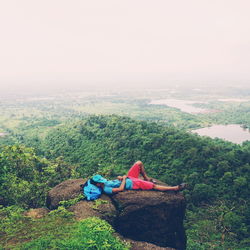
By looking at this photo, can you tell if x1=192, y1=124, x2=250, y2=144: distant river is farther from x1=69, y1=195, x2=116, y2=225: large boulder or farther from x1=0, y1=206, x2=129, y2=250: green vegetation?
x1=0, y1=206, x2=129, y2=250: green vegetation

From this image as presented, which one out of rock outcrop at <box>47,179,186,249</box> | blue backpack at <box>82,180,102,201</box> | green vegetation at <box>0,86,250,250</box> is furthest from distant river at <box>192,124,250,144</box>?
blue backpack at <box>82,180,102,201</box>

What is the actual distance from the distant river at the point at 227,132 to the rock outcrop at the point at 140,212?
4135 centimetres

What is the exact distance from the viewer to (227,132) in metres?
57.4

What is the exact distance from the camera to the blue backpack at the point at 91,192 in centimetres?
1103

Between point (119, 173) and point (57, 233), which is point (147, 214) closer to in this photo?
point (57, 233)

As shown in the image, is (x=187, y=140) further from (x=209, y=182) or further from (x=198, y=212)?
(x=198, y=212)

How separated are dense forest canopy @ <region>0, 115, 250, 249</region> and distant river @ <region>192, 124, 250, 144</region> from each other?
23611 mm

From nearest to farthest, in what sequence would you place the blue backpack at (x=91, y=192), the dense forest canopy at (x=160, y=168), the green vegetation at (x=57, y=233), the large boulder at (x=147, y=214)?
the green vegetation at (x=57, y=233)
the large boulder at (x=147, y=214)
the blue backpack at (x=91, y=192)
the dense forest canopy at (x=160, y=168)

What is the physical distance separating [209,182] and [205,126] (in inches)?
1731

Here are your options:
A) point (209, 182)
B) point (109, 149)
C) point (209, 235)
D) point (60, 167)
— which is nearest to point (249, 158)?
point (209, 182)

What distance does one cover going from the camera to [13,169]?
63.5 ft

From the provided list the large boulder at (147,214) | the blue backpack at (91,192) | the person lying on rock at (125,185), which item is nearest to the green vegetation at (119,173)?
the blue backpack at (91,192)

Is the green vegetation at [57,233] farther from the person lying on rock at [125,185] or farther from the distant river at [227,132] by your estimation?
the distant river at [227,132]

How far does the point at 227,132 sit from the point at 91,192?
52092 millimetres
